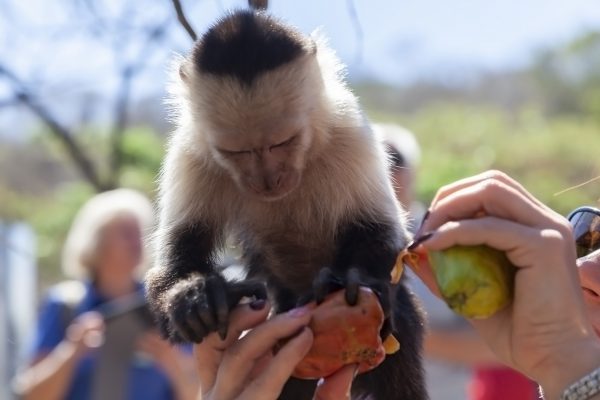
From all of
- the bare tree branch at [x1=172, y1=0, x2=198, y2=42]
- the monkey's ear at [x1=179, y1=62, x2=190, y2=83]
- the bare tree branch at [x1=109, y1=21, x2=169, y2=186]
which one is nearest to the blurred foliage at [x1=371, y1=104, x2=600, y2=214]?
the bare tree branch at [x1=109, y1=21, x2=169, y2=186]

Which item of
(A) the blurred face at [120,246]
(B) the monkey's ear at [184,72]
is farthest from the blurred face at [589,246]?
(A) the blurred face at [120,246]

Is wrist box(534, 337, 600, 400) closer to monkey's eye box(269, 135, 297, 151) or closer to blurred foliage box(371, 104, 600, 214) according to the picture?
monkey's eye box(269, 135, 297, 151)

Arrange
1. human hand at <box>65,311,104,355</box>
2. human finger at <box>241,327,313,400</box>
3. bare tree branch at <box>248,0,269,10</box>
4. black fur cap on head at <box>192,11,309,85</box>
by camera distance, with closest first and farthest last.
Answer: human finger at <box>241,327,313,400</box>
bare tree branch at <box>248,0,269,10</box>
black fur cap on head at <box>192,11,309,85</box>
human hand at <box>65,311,104,355</box>

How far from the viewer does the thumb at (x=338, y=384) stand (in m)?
1.61

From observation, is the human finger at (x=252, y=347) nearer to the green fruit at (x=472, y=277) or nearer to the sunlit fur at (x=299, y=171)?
the green fruit at (x=472, y=277)

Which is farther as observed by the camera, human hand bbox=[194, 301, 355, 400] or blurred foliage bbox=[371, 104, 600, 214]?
blurred foliage bbox=[371, 104, 600, 214]

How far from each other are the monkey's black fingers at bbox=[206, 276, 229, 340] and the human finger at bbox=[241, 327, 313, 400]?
0.13 m

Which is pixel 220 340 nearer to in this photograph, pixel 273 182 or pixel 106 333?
pixel 273 182

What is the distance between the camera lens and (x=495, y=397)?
347cm

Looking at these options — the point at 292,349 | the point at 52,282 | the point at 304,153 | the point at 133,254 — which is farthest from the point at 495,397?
the point at 52,282

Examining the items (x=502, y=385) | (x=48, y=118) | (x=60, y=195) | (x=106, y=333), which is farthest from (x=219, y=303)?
(x=60, y=195)

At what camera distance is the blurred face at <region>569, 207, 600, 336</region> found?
1674mm

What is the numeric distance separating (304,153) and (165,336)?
466mm

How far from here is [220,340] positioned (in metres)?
1.64
